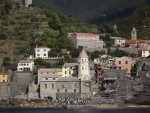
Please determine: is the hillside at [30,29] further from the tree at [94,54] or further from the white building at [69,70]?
the white building at [69,70]

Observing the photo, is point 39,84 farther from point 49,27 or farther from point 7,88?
point 49,27

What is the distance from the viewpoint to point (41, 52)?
9688 centimetres

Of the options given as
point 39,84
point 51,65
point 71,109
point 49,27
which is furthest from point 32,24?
point 71,109

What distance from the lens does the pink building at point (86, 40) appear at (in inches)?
4044

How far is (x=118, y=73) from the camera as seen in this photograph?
8762cm

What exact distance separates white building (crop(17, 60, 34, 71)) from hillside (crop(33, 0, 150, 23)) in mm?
44653

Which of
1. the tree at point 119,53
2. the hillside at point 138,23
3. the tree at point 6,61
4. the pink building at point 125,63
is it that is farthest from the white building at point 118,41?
the tree at point 6,61

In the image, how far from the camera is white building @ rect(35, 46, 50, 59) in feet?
317

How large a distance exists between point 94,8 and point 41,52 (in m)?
59.7

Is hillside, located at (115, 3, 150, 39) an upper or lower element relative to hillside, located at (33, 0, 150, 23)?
lower

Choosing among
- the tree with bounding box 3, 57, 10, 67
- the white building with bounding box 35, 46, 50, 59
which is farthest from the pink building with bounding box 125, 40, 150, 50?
the tree with bounding box 3, 57, 10, 67

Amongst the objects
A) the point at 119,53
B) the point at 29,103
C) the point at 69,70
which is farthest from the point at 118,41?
the point at 29,103

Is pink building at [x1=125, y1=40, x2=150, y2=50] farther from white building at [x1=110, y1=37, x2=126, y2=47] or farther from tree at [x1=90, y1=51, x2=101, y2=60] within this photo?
tree at [x1=90, y1=51, x2=101, y2=60]

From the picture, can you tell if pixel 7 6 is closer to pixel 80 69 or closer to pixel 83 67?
pixel 80 69
